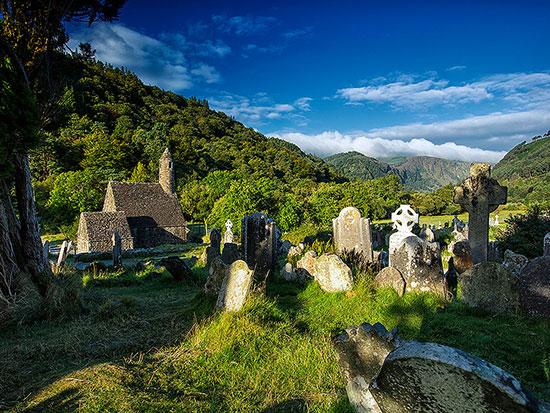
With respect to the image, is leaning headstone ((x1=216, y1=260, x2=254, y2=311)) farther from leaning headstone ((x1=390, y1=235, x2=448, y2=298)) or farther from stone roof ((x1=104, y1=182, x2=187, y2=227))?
stone roof ((x1=104, y1=182, x2=187, y2=227))

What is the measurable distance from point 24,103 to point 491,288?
9.12 meters

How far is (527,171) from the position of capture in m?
96.6

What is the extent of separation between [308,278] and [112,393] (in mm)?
5990

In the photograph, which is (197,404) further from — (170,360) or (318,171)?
(318,171)

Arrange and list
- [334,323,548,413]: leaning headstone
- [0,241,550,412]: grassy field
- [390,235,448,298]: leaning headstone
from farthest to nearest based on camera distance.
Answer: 1. [390,235,448,298]: leaning headstone
2. [0,241,550,412]: grassy field
3. [334,323,548,413]: leaning headstone

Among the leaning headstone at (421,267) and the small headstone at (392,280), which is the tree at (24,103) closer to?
the small headstone at (392,280)

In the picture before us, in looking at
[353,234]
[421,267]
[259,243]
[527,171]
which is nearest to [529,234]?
[353,234]

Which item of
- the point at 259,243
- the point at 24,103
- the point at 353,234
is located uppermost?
the point at 24,103

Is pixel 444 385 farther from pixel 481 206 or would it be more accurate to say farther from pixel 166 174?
pixel 166 174

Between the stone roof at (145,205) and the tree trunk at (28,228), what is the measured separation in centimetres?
2559

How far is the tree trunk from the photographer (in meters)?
8.15

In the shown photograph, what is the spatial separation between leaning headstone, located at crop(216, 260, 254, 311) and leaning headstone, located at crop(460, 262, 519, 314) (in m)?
4.14

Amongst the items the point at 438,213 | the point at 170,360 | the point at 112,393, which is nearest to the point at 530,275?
the point at 170,360

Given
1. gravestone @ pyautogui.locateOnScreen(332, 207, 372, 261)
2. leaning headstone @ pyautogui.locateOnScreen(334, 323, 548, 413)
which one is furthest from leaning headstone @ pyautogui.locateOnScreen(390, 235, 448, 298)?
leaning headstone @ pyautogui.locateOnScreen(334, 323, 548, 413)
